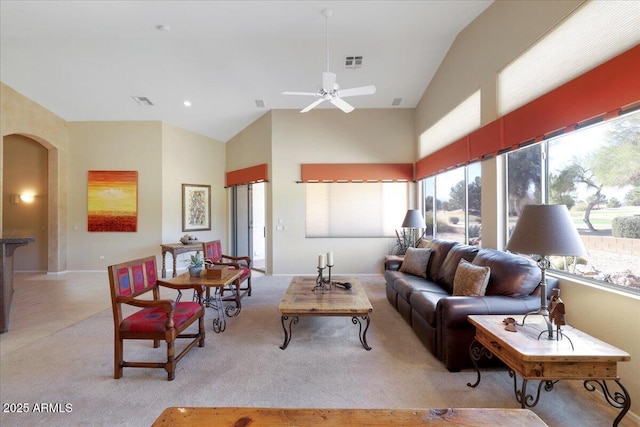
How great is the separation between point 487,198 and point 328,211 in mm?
3370

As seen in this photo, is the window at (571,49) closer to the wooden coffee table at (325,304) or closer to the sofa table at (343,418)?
the sofa table at (343,418)

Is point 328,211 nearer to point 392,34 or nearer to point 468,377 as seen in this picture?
point 392,34

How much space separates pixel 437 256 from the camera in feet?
13.5

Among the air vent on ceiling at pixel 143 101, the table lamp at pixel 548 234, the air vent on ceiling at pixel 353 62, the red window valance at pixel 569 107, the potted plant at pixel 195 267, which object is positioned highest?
the air vent on ceiling at pixel 353 62

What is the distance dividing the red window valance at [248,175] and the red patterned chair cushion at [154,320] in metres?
4.06

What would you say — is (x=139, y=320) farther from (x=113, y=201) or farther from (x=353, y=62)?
(x=113, y=201)

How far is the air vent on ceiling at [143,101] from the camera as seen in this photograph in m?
5.64

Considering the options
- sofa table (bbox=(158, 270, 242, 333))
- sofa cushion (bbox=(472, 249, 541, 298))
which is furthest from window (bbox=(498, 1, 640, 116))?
sofa table (bbox=(158, 270, 242, 333))

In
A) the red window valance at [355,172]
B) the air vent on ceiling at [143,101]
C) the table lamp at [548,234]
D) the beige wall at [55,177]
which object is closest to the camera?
the table lamp at [548,234]

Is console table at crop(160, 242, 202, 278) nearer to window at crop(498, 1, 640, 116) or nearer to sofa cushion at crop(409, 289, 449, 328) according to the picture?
sofa cushion at crop(409, 289, 449, 328)

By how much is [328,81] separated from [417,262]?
2.89 metres

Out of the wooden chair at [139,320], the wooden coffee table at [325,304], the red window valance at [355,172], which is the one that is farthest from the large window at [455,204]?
the wooden chair at [139,320]

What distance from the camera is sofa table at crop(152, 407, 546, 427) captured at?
38.8 inches

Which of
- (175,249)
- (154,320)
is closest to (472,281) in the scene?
(154,320)
